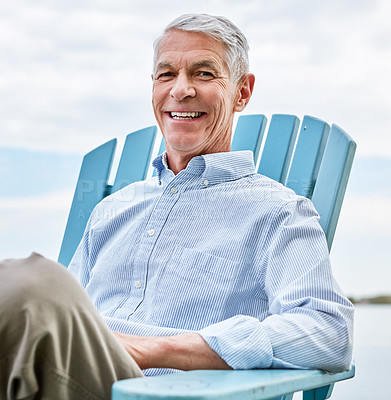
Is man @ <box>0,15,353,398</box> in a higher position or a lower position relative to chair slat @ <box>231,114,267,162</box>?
lower

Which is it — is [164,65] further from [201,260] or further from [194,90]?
[201,260]

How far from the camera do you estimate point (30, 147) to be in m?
3.29

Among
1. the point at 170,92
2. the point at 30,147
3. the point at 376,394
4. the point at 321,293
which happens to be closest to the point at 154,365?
the point at 321,293

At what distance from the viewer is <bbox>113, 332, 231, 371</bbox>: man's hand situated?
44.3 inches

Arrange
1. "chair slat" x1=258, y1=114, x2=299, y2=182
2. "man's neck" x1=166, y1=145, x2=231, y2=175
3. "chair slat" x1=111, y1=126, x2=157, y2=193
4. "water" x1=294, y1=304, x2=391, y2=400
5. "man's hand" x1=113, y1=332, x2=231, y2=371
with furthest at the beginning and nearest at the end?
"water" x1=294, y1=304, x2=391, y2=400, "chair slat" x1=111, y1=126, x2=157, y2=193, "chair slat" x1=258, y1=114, x2=299, y2=182, "man's neck" x1=166, y1=145, x2=231, y2=175, "man's hand" x1=113, y1=332, x2=231, y2=371

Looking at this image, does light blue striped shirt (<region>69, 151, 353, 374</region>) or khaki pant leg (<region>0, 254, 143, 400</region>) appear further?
light blue striped shirt (<region>69, 151, 353, 374</region>)

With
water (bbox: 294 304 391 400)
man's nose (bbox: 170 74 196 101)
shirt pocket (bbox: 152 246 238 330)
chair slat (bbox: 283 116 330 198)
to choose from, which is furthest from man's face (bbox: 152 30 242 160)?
water (bbox: 294 304 391 400)

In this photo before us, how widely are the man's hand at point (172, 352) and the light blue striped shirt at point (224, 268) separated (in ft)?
0.08

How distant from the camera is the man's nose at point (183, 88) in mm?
1760

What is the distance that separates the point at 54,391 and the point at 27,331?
105 millimetres

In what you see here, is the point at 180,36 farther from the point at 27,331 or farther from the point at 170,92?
the point at 27,331

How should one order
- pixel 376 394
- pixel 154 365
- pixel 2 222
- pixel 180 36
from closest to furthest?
pixel 154 365, pixel 180 36, pixel 2 222, pixel 376 394

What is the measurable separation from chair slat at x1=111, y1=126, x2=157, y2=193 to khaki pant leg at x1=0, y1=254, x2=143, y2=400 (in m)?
1.33

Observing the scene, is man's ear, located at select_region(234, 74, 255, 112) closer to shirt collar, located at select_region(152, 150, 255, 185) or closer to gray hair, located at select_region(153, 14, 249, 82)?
gray hair, located at select_region(153, 14, 249, 82)
